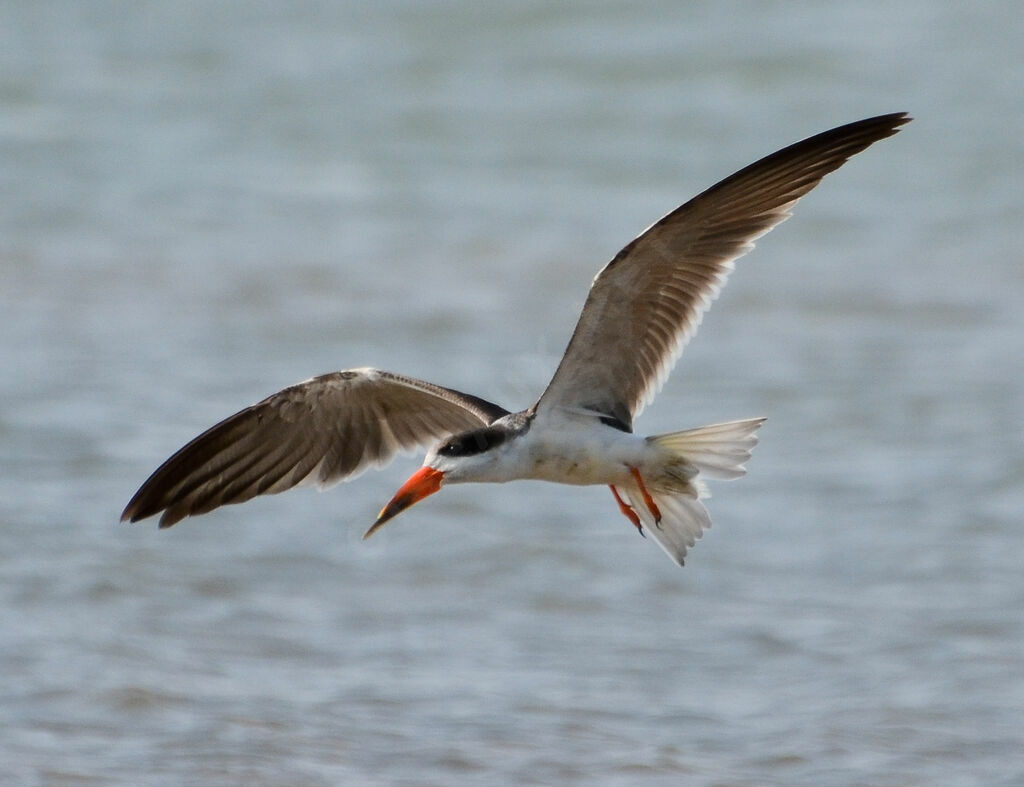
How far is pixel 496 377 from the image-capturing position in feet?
31.0

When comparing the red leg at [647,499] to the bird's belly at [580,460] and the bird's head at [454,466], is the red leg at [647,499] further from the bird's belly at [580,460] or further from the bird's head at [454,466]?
the bird's head at [454,466]

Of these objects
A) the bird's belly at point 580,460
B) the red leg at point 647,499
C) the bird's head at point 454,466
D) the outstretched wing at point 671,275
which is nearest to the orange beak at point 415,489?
the bird's head at point 454,466

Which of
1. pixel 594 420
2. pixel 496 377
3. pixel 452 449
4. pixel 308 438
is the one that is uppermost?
pixel 496 377

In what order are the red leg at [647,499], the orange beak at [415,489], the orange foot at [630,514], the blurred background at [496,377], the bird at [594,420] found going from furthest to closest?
the blurred background at [496,377]
the orange foot at [630,514]
the red leg at [647,499]
the bird at [594,420]
the orange beak at [415,489]

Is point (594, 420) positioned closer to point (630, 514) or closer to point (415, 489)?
point (630, 514)

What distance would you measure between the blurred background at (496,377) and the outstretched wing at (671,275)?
1159 millimetres

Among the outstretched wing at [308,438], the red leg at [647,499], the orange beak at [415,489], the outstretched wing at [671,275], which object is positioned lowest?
the orange beak at [415,489]

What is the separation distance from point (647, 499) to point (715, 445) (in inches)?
12.7

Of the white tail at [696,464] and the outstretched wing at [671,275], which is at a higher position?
the outstretched wing at [671,275]

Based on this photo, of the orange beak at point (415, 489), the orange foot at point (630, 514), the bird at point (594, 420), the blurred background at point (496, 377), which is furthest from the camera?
the blurred background at point (496, 377)

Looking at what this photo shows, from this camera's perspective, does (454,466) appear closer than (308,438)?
Yes

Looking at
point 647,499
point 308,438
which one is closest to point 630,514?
point 647,499

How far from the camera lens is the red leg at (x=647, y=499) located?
532 centimetres

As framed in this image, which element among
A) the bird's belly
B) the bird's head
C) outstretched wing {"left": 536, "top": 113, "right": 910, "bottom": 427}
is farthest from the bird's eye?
outstretched wing {"left": 536, "top": 113, "right": 910, "bottom": 427}
